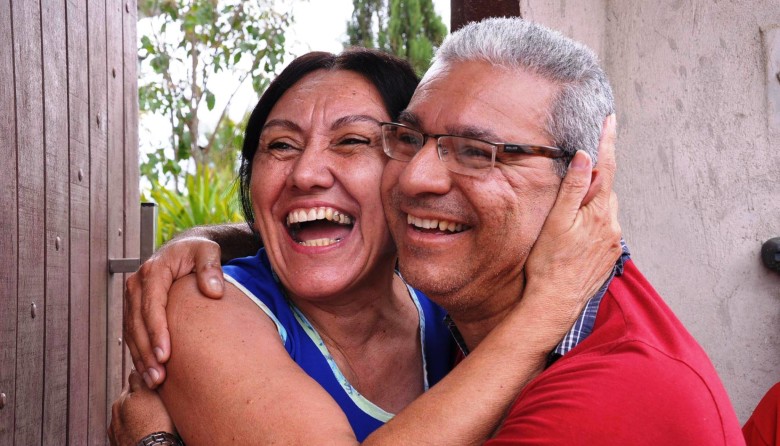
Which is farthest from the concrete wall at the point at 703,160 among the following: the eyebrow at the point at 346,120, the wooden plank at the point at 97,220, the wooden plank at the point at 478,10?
the wooden plank at the point at 97,220

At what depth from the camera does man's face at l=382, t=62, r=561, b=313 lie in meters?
2.11

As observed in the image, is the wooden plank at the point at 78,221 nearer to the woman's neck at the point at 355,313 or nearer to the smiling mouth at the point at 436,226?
the woman's neck at the point at 355,313

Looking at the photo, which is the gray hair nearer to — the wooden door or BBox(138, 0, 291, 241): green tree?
the wooden door

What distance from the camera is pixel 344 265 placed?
101 inches

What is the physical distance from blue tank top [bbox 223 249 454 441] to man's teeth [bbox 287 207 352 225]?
225 millimetres

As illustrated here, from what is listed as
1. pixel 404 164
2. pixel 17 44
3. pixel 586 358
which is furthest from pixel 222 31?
pixel 586 358

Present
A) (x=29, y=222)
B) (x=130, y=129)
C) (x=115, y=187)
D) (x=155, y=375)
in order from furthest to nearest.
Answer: (x=130, y=129) < (x=115, y=187) < (x=29, y=222) < (x=155, y=375)

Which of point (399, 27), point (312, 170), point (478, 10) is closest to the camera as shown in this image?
point (312, 170)

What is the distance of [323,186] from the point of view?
8.24 feet

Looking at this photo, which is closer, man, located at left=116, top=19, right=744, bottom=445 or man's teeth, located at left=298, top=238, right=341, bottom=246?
man, located at left=116, top=19, right=744, bottom=445

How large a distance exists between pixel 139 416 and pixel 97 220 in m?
1.67

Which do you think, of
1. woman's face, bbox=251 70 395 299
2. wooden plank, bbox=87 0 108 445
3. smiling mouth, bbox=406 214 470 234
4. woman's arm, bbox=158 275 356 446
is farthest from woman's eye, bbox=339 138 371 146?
wooden plank, bbox=87 0 108 445

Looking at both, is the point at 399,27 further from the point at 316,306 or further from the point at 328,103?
the point at 316,306

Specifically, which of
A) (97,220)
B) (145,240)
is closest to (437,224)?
(97,220)
